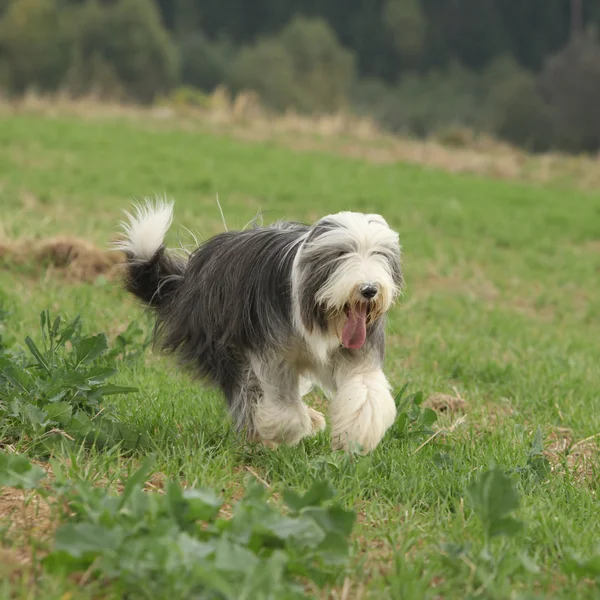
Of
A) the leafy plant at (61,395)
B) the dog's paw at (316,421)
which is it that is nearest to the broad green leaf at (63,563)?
the leafy plant at (61,395)

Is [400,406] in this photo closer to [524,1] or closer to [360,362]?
[360,362]

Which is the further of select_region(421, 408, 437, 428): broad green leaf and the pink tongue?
select_region(421, 408, 437, 428): broad green leaf

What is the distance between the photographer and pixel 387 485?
3.54 m

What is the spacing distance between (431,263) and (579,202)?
753 centimetres

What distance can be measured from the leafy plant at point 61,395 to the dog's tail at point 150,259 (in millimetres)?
667

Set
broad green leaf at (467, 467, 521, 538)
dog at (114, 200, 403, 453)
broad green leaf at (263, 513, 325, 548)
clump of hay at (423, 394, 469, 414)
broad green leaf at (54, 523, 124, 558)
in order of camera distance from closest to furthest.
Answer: broad green leaf at (54, 523, 124, 558) < broad green leaf at (263, 513, 325, 548) < broad green leaf at (467, 467, 521, 538) < dog at (114, 200, 403, 453) < clump of hay at (423, 394, 469, 414)

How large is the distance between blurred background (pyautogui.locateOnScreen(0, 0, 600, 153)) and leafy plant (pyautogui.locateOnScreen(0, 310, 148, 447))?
78.3ft

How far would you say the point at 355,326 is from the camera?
3.80 meters

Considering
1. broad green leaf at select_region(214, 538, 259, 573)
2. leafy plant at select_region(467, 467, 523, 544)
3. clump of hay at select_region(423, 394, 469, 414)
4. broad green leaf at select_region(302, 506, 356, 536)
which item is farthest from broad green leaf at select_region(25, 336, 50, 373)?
clump of hay at select_region(423, 394, 469, 414)

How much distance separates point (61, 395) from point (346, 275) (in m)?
1.27

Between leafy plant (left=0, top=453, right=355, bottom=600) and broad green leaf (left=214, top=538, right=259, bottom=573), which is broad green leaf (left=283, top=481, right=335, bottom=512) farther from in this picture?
broad green leaf (left=214, top=538, right=259, bottom=573)

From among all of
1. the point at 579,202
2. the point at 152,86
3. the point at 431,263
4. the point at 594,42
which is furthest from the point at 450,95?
the point at 431,263

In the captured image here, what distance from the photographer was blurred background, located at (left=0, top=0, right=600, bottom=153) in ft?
142

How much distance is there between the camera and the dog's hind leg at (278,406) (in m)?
4.02
